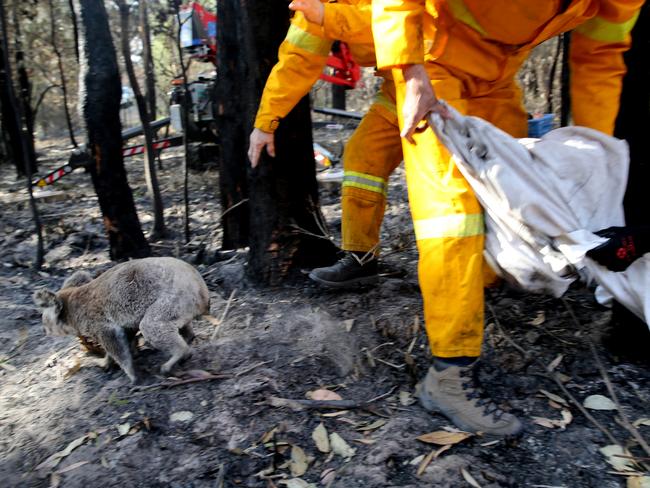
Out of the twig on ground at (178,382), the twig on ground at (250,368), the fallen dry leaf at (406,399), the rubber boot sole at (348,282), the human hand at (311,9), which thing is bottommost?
the fallen dry leaf at (406,399)

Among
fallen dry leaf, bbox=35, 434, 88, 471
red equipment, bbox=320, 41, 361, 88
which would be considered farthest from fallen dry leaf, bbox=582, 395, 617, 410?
red equipment, bbox=320, 41, 361, 88

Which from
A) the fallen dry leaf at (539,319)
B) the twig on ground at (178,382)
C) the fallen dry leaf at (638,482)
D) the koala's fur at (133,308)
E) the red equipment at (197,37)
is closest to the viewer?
the fallen dry leaf at (638,482)

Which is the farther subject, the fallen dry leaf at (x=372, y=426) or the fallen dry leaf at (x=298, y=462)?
the fallen dry leaf at (x=372, y=426)

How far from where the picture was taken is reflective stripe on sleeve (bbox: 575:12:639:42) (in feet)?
9.13

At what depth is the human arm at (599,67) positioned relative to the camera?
280 centimetres

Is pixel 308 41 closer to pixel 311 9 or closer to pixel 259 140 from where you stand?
pixel 311 9

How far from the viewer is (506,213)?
8.11ft

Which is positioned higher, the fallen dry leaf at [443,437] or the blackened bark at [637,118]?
the blackened bark at [637,118]

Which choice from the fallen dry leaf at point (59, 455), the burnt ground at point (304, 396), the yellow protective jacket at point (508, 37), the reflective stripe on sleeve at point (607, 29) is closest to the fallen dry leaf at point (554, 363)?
the burnt ground at point (304, 396)

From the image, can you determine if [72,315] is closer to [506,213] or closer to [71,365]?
[71,365]

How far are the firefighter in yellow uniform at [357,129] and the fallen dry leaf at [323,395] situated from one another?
918mm

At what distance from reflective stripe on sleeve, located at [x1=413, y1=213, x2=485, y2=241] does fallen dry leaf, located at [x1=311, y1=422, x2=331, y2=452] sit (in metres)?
1.06

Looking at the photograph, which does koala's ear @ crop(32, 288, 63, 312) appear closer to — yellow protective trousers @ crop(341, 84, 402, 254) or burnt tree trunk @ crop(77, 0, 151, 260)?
yellow protective trousers @ crop(341, 84, 402, 254)

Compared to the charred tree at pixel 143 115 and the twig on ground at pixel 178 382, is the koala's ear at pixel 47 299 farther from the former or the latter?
the charred tree at pixel 143 115
